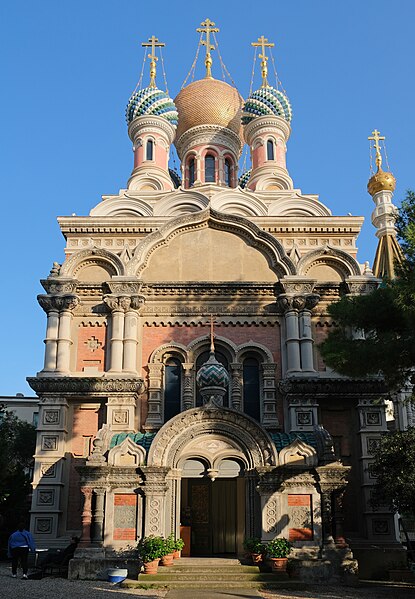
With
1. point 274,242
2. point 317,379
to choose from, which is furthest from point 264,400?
point 274,242

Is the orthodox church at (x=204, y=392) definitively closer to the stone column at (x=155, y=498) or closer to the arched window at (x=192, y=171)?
the stone column at (x=155, y=498)

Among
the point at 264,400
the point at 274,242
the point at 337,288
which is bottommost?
the point at 264,400

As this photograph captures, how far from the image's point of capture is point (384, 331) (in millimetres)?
12984

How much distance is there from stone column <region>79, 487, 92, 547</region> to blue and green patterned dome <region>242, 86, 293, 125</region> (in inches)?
751

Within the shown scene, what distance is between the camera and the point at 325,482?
14602mm

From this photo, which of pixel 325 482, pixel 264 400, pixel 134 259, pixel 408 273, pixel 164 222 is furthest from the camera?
pixel 164 222

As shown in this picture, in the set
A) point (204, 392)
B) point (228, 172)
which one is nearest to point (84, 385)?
point (204, 392)

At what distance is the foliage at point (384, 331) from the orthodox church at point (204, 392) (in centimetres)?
291

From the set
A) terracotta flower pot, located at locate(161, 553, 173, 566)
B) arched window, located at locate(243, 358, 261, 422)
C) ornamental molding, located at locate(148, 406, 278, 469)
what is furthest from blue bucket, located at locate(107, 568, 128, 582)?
arched window, located at locate(243, 358, 261, 422)

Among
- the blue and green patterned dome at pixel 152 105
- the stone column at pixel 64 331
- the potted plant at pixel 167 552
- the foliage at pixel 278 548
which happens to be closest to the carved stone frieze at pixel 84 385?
the stone column at pixel 64 331

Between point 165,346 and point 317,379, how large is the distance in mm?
4088

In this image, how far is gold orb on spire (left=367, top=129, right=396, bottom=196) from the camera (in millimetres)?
38125

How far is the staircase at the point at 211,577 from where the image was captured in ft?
42.4

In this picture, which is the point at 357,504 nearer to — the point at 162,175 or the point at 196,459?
the point at 196,459
